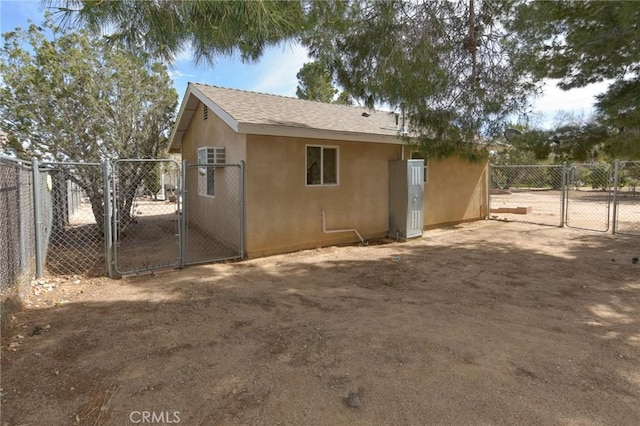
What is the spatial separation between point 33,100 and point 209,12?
774 centimetres

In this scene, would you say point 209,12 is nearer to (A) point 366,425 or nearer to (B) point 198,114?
(A) point 366,425

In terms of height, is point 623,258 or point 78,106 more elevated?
point 78,106

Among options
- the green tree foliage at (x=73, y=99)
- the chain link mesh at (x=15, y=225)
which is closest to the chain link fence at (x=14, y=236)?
A: the chain link mesh at (x=15, y=225)

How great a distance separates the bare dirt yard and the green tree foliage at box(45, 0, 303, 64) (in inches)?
122

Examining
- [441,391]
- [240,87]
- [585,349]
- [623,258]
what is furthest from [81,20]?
[623,258]

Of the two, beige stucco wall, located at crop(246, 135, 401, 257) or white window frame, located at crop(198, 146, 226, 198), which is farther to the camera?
white window frame, located at crop(198, 146, 226, 198)

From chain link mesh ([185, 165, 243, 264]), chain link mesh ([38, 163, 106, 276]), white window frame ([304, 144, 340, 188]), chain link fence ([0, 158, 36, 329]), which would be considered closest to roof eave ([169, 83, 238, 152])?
chain link mesh ([185, 165, 243, 264])

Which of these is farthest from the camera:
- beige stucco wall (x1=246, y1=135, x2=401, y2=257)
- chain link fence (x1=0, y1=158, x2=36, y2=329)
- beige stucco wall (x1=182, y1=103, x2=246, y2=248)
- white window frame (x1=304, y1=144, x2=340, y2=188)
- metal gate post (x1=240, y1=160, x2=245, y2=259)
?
white window frame (x1=304, y1=144, x2=340, y2=188)

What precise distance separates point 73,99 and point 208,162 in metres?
3.70

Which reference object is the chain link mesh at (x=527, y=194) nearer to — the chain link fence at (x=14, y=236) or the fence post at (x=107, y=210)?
the fence post at (x=107, y=210)

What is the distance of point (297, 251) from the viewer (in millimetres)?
8250

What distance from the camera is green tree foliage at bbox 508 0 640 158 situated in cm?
548

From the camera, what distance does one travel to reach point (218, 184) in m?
8.96

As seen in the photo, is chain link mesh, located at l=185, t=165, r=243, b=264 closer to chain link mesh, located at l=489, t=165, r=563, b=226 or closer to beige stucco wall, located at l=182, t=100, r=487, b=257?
beige stucco wall, located at l=182, t=100, r=487, b=257
